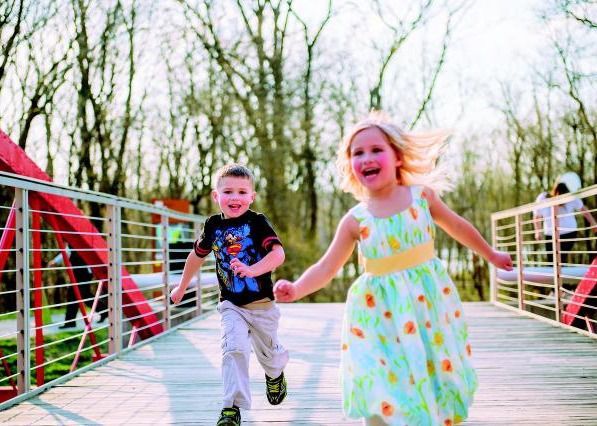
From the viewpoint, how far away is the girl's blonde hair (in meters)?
2.52

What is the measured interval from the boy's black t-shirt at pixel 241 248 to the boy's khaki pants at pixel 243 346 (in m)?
0.07

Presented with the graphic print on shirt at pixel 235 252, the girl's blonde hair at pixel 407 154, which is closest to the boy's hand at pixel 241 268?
the graphic print on shirt at pixel 235 252

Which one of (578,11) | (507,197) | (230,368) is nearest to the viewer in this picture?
(230,368)

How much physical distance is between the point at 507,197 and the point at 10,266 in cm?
1227

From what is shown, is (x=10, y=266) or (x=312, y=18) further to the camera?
(x=312, y=18)

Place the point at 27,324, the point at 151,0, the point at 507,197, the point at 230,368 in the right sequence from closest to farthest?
the point at 230,368, the point at 27,324, the point at 151,0, the point at 507,197

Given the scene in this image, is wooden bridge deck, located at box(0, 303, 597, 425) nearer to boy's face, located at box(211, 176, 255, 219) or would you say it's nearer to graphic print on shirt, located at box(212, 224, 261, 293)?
graphic print on shirt, located at box(212, 224, 261, 293)

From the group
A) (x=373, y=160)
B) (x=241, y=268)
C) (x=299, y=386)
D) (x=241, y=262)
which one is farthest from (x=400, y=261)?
(x=299, y=386)

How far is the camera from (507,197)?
1825 centimetres

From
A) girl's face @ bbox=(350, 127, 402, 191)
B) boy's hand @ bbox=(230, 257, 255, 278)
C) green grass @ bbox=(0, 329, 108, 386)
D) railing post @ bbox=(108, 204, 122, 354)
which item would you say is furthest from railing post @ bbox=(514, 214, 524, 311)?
green grass @ bbox=(0, 329, 108, 386)

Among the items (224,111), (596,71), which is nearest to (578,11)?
(596,71)

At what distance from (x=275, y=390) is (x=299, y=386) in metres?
0.69

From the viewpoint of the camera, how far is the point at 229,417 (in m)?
3.01

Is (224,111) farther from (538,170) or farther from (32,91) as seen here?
(538,170)
